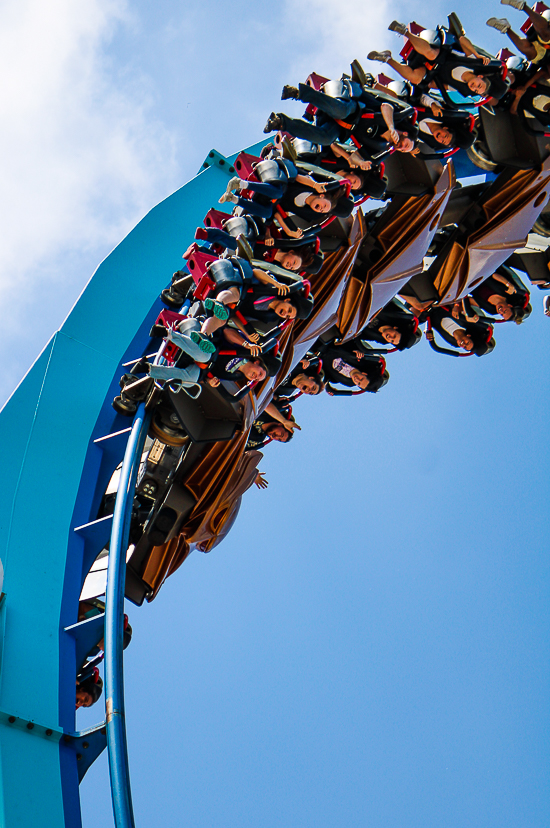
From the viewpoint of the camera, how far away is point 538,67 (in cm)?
790

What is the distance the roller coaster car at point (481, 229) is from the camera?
340 inches

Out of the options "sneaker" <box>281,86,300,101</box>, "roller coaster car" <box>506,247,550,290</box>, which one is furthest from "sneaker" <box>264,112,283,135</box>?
"roller coaster car" <box>506,247,550,290</box>

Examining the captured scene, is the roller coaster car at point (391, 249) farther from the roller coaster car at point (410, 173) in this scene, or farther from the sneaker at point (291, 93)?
the sneaker at point (291, 93)

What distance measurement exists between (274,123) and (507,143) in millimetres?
2503

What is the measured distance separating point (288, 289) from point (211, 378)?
0.92 meters

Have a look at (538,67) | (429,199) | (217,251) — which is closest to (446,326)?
(429,199)

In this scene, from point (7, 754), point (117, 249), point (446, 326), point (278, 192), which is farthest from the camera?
point (446, 326)

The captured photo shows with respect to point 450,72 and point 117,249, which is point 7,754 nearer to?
point 117,249

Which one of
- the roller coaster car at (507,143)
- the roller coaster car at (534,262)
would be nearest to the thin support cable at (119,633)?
the roller coaster car at (507,143)

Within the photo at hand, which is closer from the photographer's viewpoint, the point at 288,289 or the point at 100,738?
the point at 100,738

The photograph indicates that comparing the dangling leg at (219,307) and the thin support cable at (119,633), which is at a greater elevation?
the dangling leg at (219,307)

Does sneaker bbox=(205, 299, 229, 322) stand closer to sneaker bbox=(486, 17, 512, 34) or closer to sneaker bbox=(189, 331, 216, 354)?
sneaker bbox=(189, 331, 216, 354)

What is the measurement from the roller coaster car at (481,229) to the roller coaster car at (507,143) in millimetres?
137

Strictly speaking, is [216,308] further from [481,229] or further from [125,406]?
[481,229]
